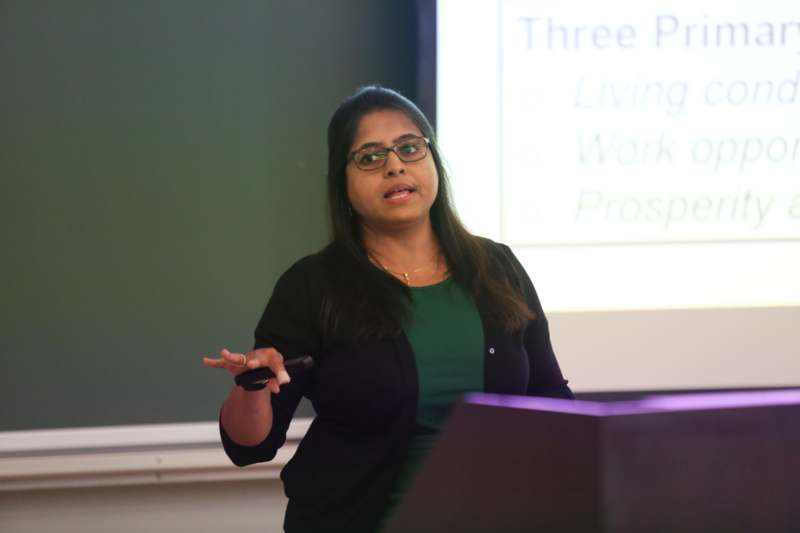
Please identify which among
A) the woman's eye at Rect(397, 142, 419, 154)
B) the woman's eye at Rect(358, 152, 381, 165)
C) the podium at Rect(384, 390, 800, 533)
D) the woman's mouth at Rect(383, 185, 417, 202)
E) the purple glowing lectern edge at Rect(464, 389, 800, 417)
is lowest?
the podium at Rect(384, 390, 800, 533)

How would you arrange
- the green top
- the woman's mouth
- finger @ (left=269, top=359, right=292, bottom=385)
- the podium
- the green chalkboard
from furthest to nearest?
the green chalkboard < the woman's mouth < the green top < finger @ (left=269, top=359, right=292, bottom=385) < the podium

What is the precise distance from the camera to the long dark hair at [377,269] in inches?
55.1

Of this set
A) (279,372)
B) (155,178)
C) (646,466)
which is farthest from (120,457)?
(646,466)

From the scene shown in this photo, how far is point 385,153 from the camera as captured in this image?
4.82ft

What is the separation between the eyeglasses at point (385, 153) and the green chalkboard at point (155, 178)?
787mm

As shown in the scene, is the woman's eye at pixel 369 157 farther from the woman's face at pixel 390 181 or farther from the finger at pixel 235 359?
the finger at pixel 235 359

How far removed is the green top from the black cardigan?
0.01 metres

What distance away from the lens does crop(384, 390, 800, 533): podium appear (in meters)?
0.68

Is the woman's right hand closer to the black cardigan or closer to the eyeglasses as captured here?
the black cardigan

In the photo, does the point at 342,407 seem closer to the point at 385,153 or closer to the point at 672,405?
the point at 385,153

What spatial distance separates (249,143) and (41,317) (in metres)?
0.67

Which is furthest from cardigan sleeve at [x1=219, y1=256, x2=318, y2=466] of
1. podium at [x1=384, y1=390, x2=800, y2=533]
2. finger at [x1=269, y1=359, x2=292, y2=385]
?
podium at [x1=384, y1=390, x2=800, y2=533]

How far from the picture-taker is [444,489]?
737 mm

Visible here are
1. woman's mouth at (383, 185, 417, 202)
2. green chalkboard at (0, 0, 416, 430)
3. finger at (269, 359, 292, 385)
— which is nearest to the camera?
finger at (269, 359, 292, 385)
